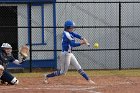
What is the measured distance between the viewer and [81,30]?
70.0 ft

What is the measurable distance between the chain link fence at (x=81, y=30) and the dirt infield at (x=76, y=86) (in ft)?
14.7

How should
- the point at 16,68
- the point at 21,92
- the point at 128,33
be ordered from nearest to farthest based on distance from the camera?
1. the point at 21,92
2. the point at 16,68
3. the point at 128,33

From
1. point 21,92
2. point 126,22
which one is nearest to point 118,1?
point 126,22

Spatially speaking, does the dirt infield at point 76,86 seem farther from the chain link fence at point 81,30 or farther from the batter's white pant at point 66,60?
the chain link fence at point 81,30

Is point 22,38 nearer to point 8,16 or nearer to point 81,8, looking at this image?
point 8,16

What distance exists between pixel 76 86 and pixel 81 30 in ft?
25.2

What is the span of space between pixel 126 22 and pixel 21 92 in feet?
33.2

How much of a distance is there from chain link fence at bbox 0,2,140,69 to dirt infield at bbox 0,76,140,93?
14.7 ft

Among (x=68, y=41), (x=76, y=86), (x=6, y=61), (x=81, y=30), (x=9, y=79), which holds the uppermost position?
(x=81, y=30)

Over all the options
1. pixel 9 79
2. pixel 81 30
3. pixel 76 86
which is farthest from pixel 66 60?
pixel 81 30

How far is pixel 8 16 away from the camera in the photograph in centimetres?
2173

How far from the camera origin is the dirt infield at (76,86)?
12.8 m

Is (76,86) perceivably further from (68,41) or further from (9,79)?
(9,79)

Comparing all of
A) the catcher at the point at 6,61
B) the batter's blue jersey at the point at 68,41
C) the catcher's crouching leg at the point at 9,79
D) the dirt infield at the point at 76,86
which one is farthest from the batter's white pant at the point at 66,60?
the catcher's crouching leg at the point at 9,79
